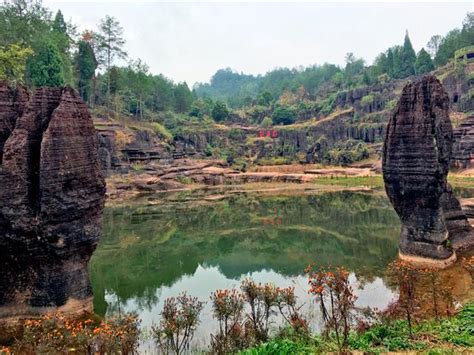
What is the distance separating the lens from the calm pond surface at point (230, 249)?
17.1 m

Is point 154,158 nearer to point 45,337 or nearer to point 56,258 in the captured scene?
point 56,258

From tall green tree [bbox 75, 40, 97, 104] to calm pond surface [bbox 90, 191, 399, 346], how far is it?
35837 mm

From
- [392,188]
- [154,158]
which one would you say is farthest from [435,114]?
[154,158]

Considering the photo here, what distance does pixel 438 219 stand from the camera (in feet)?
58.7

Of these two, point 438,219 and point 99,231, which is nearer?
point 99,231

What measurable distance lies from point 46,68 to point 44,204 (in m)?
43.4

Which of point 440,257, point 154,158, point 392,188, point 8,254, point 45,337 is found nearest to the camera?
point 45,337

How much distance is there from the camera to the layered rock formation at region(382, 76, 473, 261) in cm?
1795

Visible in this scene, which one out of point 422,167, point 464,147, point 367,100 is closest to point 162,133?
point 367,100

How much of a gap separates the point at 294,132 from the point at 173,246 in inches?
2398

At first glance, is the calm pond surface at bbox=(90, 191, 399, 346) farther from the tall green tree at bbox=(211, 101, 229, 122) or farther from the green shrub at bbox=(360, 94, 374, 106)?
the tall green tree at bbox=(211, 101, 229, 122)

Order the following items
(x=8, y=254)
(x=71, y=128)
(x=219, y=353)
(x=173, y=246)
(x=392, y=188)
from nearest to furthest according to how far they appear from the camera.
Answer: (x=219, y=353) < (x=8, y=254) < (x=71, y=128) < (x=392, y=188) < (x=173, y=246)

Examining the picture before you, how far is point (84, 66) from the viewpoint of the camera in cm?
6725

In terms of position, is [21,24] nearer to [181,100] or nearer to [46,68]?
[46,68]
